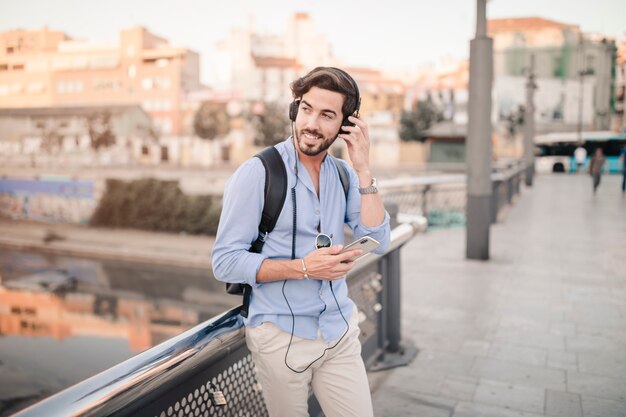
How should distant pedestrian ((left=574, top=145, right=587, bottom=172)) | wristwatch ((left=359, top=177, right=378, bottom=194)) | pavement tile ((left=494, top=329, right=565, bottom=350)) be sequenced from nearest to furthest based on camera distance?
wristwatch ((left=359, top=177, right=378, bottom=194))
pavement tile ((left=494, top=329, right=565, bottom=350))
distant pedestrian ((left=574, top=145, right=587, bottom=172))

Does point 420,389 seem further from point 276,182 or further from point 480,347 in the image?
point 276,182

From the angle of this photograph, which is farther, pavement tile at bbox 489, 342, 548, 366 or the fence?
pavement tile at bbox 489, 342, 548, 366

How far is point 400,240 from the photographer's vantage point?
12.7 ft

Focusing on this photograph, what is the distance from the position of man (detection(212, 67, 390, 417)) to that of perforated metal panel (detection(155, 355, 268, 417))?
0.20 metres

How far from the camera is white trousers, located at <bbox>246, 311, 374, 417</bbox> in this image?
1.82m

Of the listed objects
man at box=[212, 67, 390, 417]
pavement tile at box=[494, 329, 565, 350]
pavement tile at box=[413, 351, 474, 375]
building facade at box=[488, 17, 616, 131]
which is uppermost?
building facade at box=[488, 17, 616, 131]

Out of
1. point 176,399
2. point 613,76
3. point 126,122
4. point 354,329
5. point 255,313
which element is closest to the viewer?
point 176,399

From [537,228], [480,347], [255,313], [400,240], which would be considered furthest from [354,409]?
[537,228]

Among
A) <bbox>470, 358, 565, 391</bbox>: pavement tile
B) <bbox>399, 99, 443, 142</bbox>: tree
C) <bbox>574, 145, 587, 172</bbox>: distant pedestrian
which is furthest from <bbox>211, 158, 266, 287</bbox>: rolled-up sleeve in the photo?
<bbox>399, 99, 443, 142</bbox>: tree

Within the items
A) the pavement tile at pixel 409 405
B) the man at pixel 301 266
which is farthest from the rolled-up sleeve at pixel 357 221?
the pavement tile at pixel 409 405

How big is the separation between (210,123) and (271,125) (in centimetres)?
784

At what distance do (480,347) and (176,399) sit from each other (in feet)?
11.6

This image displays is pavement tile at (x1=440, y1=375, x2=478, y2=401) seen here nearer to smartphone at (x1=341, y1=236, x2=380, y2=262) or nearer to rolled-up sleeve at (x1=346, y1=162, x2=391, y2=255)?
rolled-up sleeve at (x1=346, y1=162, x2=391, y2=255)

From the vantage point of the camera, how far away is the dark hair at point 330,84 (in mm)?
1833
